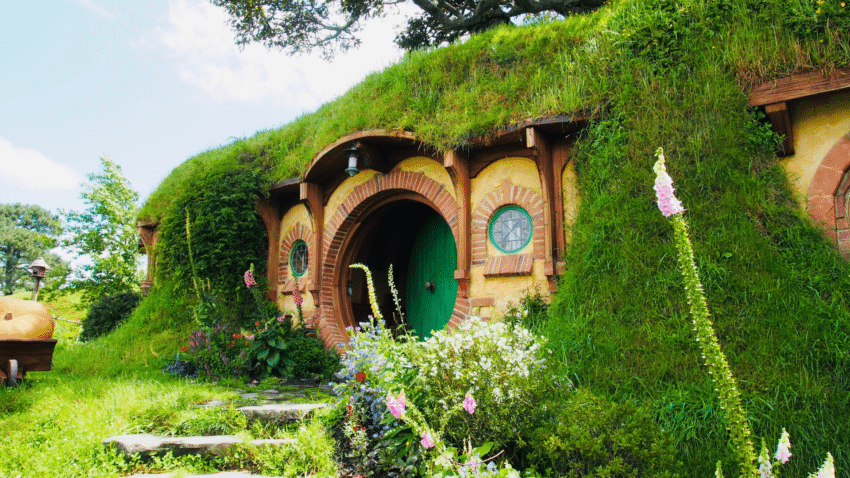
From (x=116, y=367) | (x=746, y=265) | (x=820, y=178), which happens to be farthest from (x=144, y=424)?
(x=820, y=178)

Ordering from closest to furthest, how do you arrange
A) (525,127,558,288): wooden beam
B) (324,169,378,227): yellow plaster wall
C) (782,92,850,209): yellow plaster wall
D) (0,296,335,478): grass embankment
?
(0,296,335,478): grass embankment, (782,92,850,209): yellow plaster wall, (525,127,558,288): wooden beam, (324,169,378,227): yellow plaster wall

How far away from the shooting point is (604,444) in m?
3.00

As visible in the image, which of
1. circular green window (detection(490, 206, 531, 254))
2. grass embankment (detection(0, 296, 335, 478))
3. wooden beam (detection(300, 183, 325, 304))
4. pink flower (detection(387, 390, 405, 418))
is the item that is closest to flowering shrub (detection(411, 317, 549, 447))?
pink flower (detection(387, 390, 405, 418))

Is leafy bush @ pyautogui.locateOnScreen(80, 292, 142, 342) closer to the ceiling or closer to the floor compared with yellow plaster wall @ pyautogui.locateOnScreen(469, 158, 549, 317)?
closer to the floor

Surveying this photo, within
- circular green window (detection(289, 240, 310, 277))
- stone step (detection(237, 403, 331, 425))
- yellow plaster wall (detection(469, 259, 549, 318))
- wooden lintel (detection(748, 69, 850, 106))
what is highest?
wooden lintel (detection(748, 69, 850, 106))

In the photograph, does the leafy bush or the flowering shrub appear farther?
the leafy bush

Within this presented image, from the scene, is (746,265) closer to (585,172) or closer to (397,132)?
(585,172)

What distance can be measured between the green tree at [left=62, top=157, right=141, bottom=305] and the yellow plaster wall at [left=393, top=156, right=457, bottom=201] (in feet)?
43.6

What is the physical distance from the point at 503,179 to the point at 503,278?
44.4 inches

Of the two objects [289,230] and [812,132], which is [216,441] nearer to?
[289,230]

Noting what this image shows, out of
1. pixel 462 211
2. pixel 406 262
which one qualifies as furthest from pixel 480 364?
pixel 406 262

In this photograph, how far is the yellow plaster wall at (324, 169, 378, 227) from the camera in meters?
7.42

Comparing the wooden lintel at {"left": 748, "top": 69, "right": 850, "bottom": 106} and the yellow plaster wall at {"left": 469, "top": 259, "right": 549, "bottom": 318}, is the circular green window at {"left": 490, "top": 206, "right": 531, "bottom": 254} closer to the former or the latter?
the yellow plaster wall at {"left": 469, "top": 259, "right": 549, "bottom": 318}

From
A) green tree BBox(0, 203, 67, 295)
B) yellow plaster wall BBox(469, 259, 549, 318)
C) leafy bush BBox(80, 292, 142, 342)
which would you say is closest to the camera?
yellow plaster wall BBox(469, 259, 549, 318)
